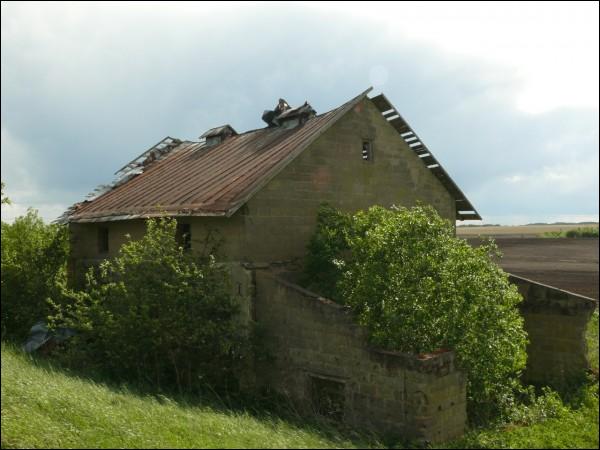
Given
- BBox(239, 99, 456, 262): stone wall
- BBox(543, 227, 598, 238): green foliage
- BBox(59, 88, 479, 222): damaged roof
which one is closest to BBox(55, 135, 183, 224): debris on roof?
BBox(59, 88, 479, 222): damaged roof

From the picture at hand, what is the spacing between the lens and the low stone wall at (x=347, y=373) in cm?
1150

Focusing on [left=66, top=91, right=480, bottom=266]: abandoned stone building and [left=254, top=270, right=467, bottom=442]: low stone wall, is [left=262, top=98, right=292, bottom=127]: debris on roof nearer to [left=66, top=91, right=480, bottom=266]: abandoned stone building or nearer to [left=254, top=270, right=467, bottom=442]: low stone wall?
[left=66, top=91, right=480, bottom=266]: abandoned stone building

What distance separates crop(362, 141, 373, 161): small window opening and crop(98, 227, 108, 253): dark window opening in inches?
400

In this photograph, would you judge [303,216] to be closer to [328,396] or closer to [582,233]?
[328,396]

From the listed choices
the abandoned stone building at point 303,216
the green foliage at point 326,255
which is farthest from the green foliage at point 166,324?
the green foliage at point 326,255

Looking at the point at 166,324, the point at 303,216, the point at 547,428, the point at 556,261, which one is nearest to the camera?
the point at 547,428

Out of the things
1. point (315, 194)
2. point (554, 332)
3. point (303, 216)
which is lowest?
point (554, 332)

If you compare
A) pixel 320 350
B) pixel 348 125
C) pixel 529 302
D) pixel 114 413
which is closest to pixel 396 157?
pixel 348 125

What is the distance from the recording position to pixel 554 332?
1711cm

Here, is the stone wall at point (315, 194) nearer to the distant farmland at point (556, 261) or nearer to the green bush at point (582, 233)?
the distant farmland at point (556, 261)

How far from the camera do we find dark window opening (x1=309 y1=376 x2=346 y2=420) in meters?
13.2

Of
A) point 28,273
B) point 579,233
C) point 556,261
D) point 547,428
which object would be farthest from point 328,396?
point 579,233

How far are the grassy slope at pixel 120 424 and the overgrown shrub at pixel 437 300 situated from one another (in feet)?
9.26

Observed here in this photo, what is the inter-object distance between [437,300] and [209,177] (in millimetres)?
9198
